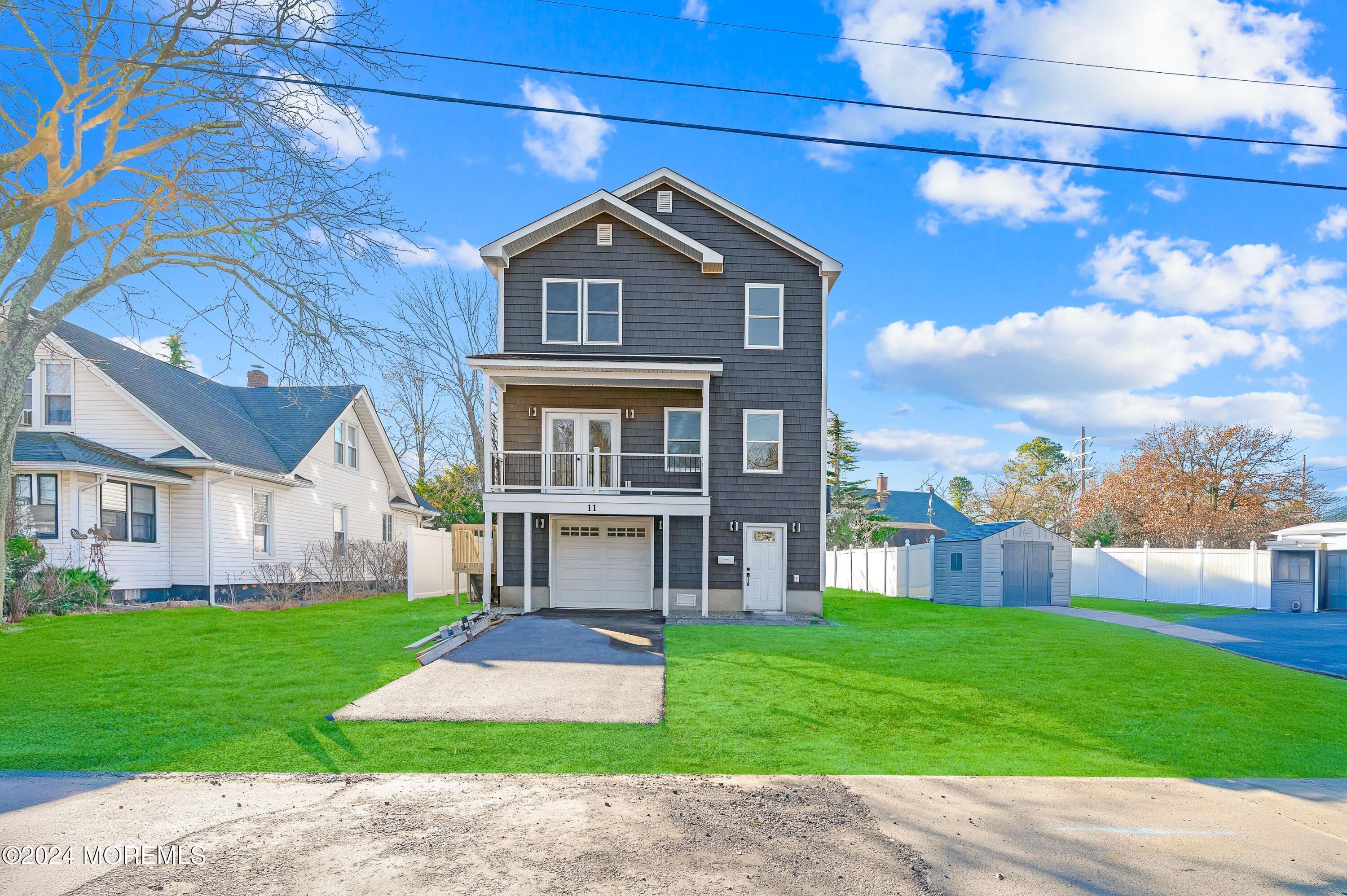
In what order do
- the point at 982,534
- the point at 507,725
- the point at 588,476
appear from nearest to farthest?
1. the point at 507,725
2. the point at 588,476
3. the point at 982,534

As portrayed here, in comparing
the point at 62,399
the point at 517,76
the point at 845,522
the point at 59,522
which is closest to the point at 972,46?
the point at 517,76

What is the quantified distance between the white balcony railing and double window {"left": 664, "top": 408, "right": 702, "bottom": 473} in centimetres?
3

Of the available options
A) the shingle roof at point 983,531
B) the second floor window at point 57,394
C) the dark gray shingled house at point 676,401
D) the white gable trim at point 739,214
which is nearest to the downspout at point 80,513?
the second floor window at point 57,394

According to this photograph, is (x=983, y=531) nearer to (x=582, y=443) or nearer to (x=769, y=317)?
(x=769, y=317)

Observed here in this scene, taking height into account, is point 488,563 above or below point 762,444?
below

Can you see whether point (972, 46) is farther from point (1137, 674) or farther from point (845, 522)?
point (845, 522)

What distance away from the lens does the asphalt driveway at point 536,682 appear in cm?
825

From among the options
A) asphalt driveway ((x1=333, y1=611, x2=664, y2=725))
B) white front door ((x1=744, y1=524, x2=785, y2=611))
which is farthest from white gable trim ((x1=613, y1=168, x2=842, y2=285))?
asphalt driveway ((x1=333, y1=611, x2=664, y2=725))

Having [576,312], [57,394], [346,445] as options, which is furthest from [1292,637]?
[57,394]

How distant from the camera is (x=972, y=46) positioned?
992cm

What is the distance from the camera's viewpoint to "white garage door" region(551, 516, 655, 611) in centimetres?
1797

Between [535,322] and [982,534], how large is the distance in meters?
13.6

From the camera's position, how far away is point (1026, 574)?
21391 mm

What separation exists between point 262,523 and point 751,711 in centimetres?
1820
